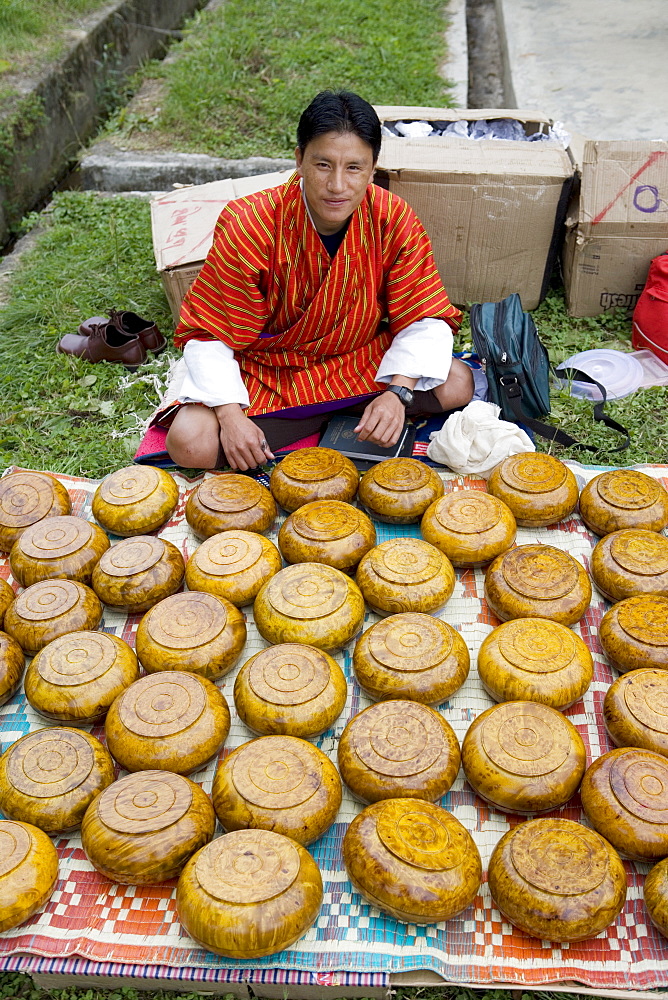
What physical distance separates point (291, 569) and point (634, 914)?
48.0 inches

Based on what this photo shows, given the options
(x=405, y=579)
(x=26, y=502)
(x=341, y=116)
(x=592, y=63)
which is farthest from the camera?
(x=592, y=63)

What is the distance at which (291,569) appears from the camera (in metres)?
2.39

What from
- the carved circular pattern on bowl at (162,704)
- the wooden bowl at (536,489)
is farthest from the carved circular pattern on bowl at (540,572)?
the carved circular pattern on bowl at (162,704)

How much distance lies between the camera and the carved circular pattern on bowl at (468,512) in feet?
8.38

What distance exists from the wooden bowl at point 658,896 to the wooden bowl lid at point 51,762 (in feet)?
4.21

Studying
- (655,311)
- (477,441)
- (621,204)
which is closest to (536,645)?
(477,441)

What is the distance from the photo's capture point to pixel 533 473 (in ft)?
9.02

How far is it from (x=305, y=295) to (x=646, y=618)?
65.3 inches

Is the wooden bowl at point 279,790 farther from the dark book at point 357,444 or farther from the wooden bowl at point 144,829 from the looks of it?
the dark book at point 357,444

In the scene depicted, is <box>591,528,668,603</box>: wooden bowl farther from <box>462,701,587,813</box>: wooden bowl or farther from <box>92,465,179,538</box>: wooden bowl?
<box>92,465,179,538</box>: wooden bowl

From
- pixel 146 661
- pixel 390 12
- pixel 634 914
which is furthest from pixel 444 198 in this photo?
pixel 390 12

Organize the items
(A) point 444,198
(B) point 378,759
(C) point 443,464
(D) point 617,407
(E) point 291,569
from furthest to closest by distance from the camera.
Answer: (A) point 444,198 < (D) point 617,407 < (C) point 443,464 < (E) point 291,569 < (B) point 378,759

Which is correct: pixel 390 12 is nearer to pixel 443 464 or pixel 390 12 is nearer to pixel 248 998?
pixel 443 464

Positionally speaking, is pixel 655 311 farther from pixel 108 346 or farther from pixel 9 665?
pixel 9 665
